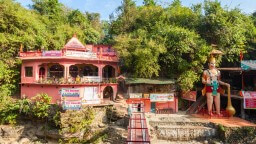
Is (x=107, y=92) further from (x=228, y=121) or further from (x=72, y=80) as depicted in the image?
(x=228, y=121)

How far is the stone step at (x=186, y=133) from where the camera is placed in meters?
17.7

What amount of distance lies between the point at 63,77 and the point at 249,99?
63.3 feet

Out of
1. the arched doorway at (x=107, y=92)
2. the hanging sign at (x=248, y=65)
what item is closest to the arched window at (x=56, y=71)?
the arched doorway at (x=107, y=92)

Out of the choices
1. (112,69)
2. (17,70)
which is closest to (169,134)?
(112,69)

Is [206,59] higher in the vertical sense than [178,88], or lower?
higher

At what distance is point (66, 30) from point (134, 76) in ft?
47.0

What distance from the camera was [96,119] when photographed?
20078 mm

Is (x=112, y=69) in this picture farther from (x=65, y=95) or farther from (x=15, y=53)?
(x=15, y=53)

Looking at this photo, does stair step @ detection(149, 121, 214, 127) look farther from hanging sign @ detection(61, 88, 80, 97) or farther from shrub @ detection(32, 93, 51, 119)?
shrub @ detection(32, 93, 51, 119)

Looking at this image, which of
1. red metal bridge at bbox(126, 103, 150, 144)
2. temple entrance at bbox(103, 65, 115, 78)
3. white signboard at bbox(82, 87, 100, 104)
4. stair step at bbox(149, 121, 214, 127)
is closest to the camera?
red metal bridge at bbox(126, 103, 150, 144)

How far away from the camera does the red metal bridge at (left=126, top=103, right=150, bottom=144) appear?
1312 centimetres

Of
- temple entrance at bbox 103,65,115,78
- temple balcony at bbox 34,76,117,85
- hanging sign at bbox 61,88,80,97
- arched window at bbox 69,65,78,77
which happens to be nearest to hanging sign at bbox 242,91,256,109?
temple balcony at bbox 34,76,117,85

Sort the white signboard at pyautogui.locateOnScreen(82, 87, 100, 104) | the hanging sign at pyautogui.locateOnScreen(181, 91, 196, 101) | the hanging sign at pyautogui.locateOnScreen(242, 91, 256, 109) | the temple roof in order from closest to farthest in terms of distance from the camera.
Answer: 1. the hanging sign at pyautogui.locateOnScreen(242, 91, 256, 109)
2. the white signboard at pyautogui.locateOnScreen(82, 87, 100, 104)
3. the hanging sign at pyautogui.locateOnScreen(181, 91, 196, 101)
4. the temple roof

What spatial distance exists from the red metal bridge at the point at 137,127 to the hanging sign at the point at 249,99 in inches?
393
